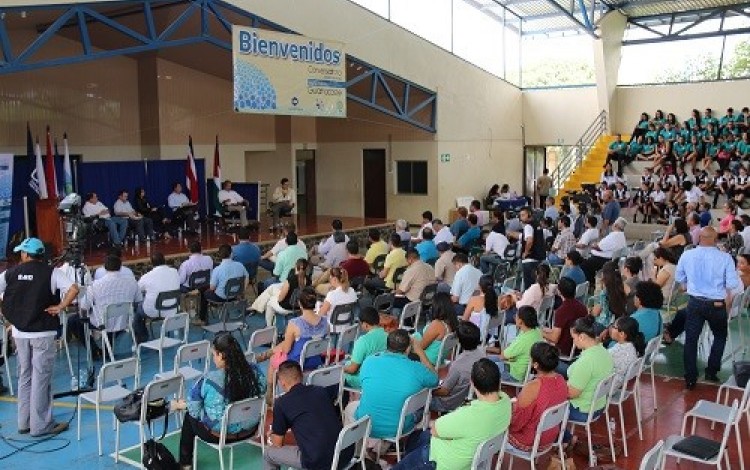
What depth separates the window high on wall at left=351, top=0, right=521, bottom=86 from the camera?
64.3 feet

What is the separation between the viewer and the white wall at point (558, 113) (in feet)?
75.5

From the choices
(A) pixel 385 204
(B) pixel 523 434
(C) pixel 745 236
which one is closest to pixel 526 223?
(C) pixel 745 236

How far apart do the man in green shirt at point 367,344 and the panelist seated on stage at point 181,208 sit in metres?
12.1

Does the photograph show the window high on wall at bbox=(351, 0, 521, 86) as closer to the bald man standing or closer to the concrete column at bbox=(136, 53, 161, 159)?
the concrete column at bbox=(136, 53, 161, 159)

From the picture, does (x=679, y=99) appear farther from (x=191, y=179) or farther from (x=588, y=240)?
(x=191, y=179)

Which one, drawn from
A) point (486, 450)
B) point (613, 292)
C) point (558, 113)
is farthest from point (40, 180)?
point (558, 113)

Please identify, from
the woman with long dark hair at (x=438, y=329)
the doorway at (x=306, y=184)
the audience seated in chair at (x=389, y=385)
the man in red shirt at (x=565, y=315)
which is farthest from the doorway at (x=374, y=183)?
the audience seated in chair at (x=389, y=385)

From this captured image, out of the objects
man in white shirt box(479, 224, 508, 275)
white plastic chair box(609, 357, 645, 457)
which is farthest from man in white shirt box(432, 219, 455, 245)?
white plastic chair box(609, 357, 645, 457)

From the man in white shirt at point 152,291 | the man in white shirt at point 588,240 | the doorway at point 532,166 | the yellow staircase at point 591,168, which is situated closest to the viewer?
the man in white shirt at point 152,291

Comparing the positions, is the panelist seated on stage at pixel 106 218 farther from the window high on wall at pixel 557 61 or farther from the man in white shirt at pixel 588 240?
the window high on wall at pixel 557 61

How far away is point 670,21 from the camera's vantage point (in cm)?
2244

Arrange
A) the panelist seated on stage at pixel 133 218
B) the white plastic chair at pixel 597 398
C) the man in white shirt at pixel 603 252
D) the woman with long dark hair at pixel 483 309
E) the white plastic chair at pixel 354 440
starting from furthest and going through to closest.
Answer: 1. the panelist seated on stage at pixel 133 218
2. the man in white shirt at pixel 603 252
3. the woman with long dark hair at pixel 483 309
4. the white plastic chair at pixel 597 398
5. the white plastic chair at pixel 354 440

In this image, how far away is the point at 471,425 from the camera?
4.60 m

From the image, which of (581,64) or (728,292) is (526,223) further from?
(581,64)
